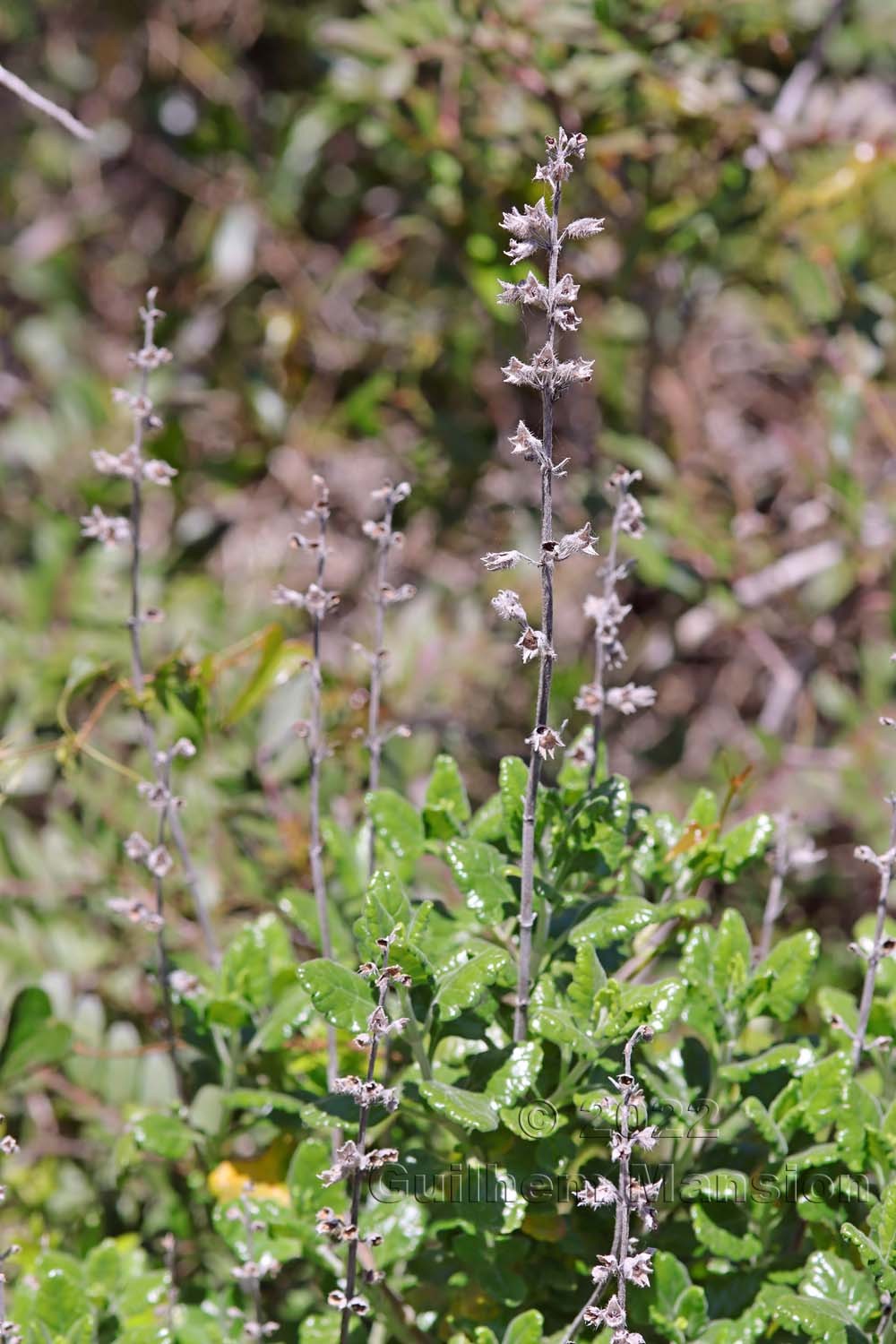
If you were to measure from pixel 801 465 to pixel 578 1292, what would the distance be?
132 centimetres

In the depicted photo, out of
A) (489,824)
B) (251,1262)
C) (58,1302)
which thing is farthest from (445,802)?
(58,1302)

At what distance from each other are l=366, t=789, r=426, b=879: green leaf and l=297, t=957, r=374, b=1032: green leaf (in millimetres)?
181

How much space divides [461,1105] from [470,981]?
0.27 feet

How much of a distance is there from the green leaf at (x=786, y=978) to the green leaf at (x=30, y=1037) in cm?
66

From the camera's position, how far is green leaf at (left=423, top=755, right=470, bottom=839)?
111 centimetres

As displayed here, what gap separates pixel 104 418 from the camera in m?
2.23

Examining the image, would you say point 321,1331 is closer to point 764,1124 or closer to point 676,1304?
point 676,1304

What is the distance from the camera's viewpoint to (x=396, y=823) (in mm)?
1116

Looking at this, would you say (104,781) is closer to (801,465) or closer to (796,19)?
(801,465)

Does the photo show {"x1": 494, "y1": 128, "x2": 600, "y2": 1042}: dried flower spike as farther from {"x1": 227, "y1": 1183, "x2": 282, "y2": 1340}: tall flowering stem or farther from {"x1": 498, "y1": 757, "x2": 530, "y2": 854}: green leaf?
{"x1": 227, "y1": 1183, "x2": 282, "y2": 1340}: tall flowering stem

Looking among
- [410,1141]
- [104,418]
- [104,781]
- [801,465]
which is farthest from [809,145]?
[410,1141]

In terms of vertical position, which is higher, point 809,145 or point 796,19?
A: point 796,19

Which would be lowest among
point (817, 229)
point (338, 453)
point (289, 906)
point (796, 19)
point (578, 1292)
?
point (578, 1292)

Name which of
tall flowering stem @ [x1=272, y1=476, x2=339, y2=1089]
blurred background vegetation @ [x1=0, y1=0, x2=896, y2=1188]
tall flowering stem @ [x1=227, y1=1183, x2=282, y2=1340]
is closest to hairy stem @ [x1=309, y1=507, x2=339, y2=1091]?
tall flowering stem @ [x1=272, y1=476, x2=339, y2=1089]
